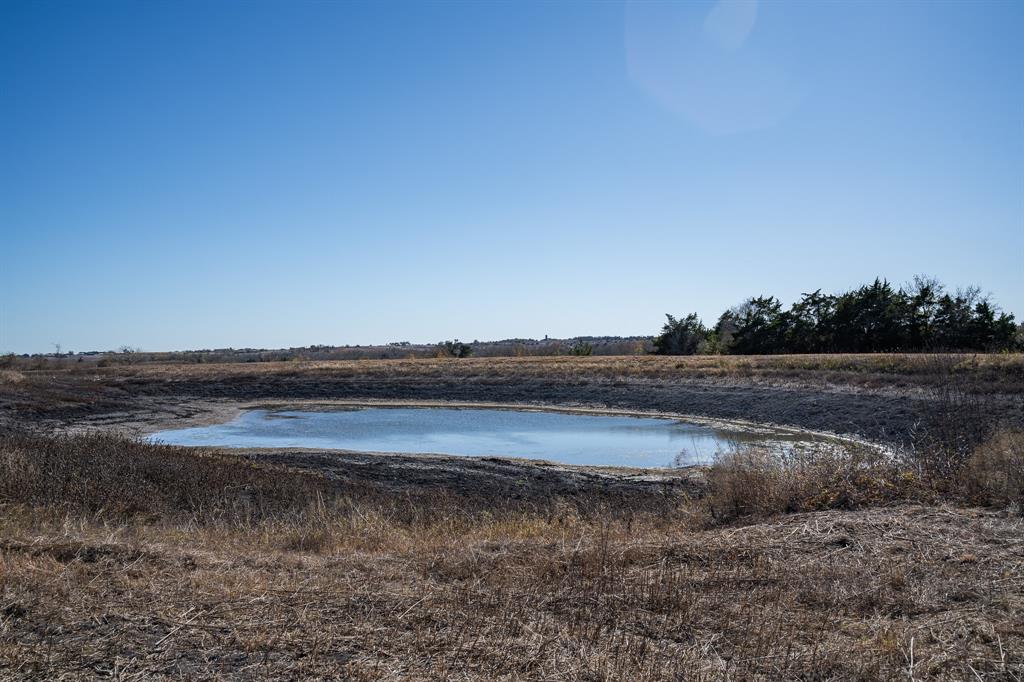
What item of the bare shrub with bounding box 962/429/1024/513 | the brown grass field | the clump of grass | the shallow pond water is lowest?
the shallow pond water

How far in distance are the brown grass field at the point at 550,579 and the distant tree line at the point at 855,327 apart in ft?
130

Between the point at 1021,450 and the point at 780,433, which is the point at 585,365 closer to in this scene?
the point at 780,433

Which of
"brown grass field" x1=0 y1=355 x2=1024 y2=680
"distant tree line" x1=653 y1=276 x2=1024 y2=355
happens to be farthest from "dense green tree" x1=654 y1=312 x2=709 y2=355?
"brown grass field" x1=0 y1=355 x2=1024 y2=680

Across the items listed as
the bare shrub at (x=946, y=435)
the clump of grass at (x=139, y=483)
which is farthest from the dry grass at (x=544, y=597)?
the clump of grass at (x=139, y=483)

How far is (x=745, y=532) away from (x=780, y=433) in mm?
21890

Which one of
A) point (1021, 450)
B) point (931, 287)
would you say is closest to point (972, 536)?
point (1021, 450)

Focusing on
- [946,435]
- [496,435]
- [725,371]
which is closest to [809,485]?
[946,435]

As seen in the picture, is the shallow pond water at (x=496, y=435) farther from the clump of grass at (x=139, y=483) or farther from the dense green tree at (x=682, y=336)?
the dense green tree at (x=682, y=336)

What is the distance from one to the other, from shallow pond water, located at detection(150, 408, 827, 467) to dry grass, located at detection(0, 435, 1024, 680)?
44.2ft

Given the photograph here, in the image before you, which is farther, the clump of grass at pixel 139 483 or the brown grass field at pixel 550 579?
the clump of grass at pixel 139 483

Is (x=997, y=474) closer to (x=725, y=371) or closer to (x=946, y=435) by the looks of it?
(x=946, y=435)

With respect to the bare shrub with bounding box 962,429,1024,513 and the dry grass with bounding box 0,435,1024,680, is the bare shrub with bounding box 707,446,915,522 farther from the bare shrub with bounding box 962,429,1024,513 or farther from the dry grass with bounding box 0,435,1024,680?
the bare shrub with bounding box 962,429,1024,513

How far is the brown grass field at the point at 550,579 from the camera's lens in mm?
3842

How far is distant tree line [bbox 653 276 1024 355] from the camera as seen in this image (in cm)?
4531
